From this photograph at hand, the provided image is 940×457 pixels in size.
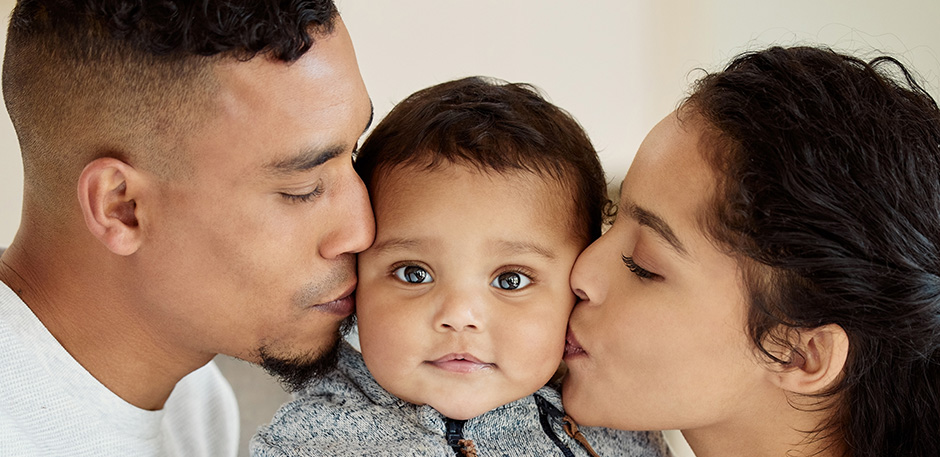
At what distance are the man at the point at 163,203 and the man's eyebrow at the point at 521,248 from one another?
0.68ft

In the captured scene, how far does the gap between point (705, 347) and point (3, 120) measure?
2.26 meters

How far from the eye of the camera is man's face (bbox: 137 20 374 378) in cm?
127

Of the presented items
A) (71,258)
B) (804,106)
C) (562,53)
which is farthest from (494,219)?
(562,53)

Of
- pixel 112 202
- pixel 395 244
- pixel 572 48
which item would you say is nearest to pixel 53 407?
A: pixel 112 202

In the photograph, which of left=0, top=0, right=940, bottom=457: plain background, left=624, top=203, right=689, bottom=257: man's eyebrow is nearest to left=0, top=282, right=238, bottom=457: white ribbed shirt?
left=624, top=203, right=689, bottom=257: man's eyebrow

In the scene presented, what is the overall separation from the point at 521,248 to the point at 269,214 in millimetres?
389

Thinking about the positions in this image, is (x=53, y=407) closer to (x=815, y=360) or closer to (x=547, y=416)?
(x=547, y=416)

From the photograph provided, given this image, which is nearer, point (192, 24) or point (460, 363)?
point (192, 24)

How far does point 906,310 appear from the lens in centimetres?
111

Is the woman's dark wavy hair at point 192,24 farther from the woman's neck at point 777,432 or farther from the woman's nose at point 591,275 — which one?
the woman's neck at point 777,432

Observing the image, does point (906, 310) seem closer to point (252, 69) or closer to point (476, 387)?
point (476, 387)

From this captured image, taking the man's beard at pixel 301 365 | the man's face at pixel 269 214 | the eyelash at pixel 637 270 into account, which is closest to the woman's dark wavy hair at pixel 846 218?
the eyelash at pixel 637 270

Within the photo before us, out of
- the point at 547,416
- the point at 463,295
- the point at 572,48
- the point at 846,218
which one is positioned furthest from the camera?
the point at 572,48

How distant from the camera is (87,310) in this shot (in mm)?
1406
